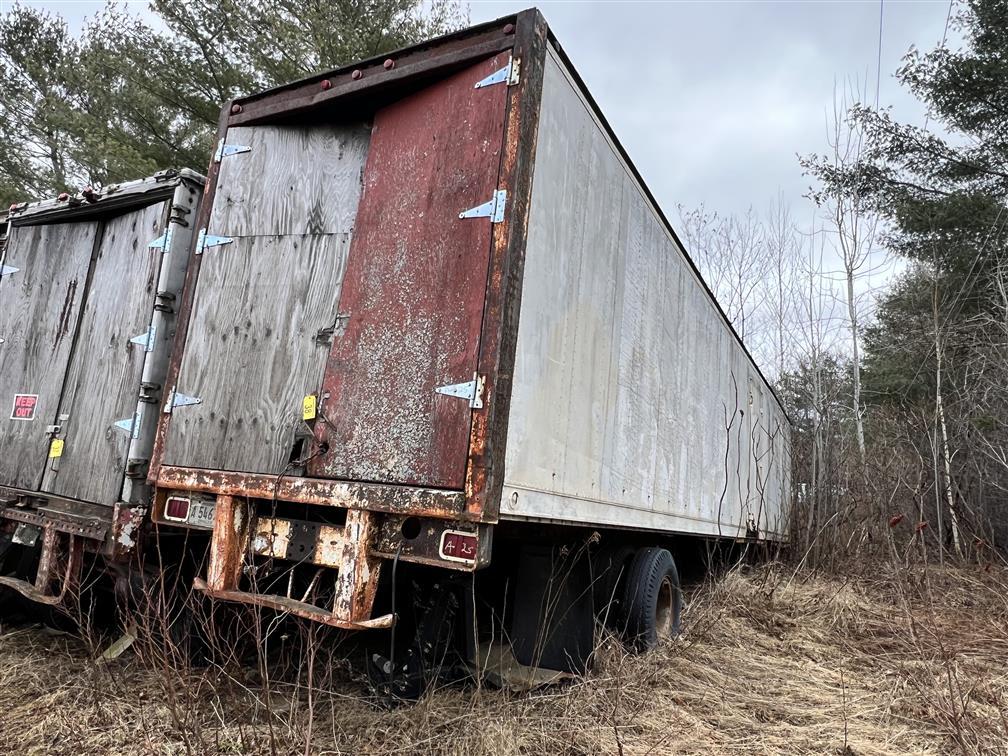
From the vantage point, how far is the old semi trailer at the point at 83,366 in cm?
374

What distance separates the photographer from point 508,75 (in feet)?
9.92

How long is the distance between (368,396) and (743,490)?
20.2ft

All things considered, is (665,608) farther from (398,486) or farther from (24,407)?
(24,407)

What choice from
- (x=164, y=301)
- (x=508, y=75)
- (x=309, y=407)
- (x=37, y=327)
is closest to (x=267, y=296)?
(x=309, y=407)

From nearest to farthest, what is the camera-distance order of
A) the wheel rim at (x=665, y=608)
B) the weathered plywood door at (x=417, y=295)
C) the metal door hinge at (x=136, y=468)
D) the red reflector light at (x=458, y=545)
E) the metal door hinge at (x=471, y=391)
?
1. the red reflector light at (x=458, y=545)
2. the metal door hinge at (x=471, y=391)
3. the weathered plywood door at (x=417, y=295)
4. the metal door hinge at (x=136, y=468)
5. the wheel rim at (x=665, y=608)

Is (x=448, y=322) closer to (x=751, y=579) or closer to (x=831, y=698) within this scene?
(x=831, y=698)

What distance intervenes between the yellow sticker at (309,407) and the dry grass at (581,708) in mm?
1141

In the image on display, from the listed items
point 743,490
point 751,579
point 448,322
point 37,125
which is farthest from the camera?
point 37,125

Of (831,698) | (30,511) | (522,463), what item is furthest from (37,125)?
(831,698)

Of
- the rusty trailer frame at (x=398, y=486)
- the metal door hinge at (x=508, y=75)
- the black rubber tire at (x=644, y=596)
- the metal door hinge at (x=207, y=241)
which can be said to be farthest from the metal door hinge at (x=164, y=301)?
the black rubber tire at (x=644, y=596)

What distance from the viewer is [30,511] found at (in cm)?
407

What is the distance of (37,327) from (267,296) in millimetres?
2283

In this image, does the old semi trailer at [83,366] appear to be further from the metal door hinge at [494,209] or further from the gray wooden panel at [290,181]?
the metal door hinge at [494,209]

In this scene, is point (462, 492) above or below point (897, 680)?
above
